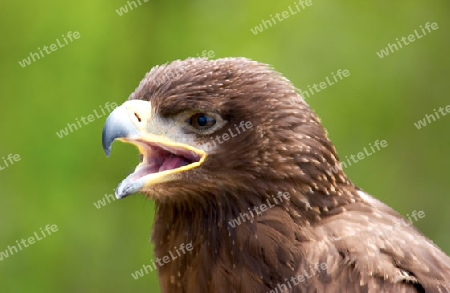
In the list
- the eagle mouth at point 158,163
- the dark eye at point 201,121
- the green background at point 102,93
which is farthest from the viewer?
the green background at point 102,93

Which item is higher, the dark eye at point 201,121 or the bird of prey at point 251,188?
the dark eye at point 201,121

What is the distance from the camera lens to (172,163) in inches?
149

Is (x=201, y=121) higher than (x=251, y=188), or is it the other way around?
(x=201, y=121)

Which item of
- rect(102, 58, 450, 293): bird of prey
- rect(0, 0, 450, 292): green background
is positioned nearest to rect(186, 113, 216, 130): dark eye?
rect(102, 58, 450, 293): bird of prey

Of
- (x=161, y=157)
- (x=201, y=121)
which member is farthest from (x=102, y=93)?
(x=201, y=121)

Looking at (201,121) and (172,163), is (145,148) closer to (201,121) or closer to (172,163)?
(172,163)

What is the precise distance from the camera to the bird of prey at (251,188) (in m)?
3.61

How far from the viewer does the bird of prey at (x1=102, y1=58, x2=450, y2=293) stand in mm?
3613

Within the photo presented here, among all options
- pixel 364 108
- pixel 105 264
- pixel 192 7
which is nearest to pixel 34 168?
pixel 105 264

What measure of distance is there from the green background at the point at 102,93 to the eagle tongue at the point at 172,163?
3136mm

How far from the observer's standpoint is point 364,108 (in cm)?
757

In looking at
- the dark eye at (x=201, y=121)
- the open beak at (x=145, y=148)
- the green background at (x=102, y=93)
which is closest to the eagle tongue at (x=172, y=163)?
the open beak at (x=145, y=148)

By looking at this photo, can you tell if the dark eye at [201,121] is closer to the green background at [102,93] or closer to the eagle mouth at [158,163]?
the eagle mouth at [158,163]

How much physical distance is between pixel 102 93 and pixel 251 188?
3.64 m
